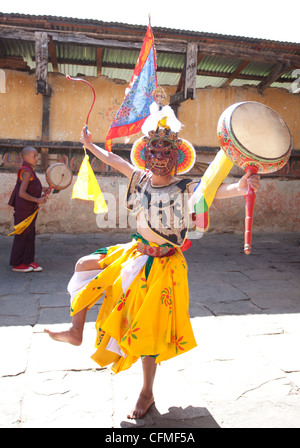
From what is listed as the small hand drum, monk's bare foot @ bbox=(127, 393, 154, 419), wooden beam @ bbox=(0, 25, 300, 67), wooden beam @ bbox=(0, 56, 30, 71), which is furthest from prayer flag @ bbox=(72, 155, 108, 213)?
wooden beam @ bbox=(0, 56, 30, 71)

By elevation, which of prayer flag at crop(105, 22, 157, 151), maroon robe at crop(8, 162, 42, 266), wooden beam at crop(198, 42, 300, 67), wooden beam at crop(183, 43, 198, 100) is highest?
wooden beam at crop(198, 42, 300, 67)

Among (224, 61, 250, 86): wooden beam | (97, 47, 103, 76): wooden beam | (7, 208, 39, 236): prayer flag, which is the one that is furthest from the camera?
(224, 61, 250, 86): wooden beam

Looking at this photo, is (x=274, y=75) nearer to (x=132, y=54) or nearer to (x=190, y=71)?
(x=190, y=71)

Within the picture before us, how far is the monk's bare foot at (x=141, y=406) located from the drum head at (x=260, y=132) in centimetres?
153

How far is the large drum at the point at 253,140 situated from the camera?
203cm

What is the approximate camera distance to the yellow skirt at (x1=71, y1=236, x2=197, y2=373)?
2.26m

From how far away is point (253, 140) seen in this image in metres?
2.06

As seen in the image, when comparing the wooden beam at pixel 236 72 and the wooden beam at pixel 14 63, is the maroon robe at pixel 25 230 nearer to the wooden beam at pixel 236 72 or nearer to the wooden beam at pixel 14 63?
the wooden beam at pixel 14 63

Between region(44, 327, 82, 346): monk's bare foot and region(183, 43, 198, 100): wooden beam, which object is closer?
region(44, 327, 82, 346): monk's bare foot

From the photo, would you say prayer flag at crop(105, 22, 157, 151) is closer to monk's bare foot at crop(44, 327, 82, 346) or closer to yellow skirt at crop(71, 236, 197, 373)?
yellow skirt at crop(71, 236, 197, 373)

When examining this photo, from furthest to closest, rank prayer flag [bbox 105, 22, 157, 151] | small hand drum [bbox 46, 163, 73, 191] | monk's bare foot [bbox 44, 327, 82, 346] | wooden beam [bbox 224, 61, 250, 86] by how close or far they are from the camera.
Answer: wooden beam [bbox 224, 61, 250, 86] → small hand drum [bbox 46, 163, 73, 191] → prayer flag [bbox 105, 22, 157, 151] → monk's bare foot [bbox 44, 327, 82, 346]

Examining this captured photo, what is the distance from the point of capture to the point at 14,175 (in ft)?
27.8

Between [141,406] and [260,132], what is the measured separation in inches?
66.7

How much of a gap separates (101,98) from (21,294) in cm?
548
